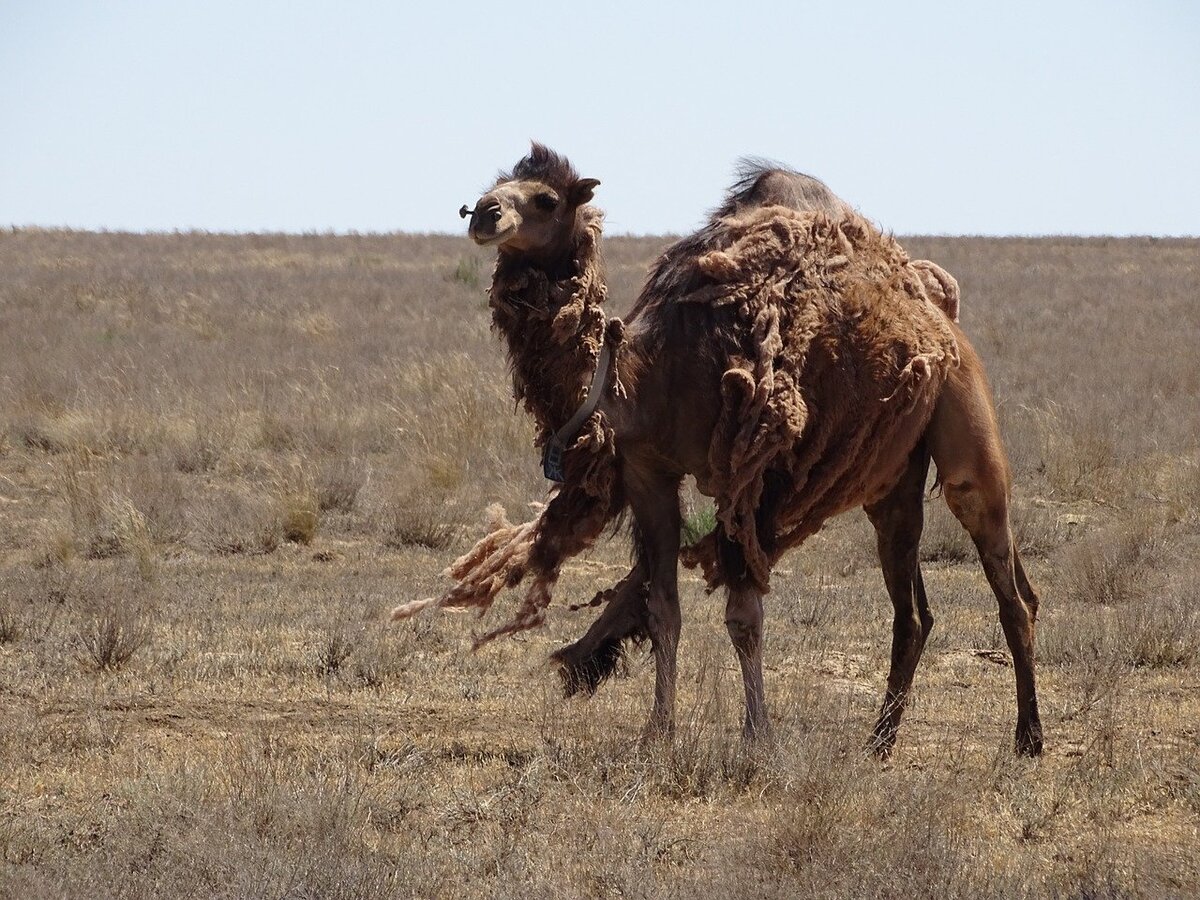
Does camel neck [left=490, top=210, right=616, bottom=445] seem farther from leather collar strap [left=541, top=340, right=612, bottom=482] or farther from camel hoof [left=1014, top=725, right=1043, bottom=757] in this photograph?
camel hoof [left=1014, top=725, right=1043, bottom=757]

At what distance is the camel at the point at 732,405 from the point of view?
5.74 metres

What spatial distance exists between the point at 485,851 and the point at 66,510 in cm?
815

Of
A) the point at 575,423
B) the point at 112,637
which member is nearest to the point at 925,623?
the point at 575,423

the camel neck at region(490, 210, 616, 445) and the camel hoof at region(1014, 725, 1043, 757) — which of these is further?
the camel hoof at region(1014, 725, 1043, 757)

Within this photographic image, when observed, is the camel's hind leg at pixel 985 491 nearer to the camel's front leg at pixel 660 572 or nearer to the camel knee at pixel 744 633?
the camel knee at pixel 744 633

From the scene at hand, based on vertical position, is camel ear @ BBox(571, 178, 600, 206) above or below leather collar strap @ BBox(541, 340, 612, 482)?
above

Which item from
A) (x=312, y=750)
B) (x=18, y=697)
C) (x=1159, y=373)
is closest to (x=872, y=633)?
(x=312, y=750)

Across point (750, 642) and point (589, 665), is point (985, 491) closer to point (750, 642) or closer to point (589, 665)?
point (750, 642)

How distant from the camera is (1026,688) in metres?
6.63

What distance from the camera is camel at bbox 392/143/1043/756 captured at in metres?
5.74

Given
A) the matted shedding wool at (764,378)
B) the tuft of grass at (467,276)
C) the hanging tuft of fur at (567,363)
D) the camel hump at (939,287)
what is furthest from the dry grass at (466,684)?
the tuft of grass at (467,276)

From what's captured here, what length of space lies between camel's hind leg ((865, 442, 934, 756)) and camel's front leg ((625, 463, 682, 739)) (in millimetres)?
1249

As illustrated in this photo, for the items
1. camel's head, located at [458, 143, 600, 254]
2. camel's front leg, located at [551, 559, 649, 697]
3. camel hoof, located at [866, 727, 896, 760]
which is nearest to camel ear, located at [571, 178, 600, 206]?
camel's head, located at [458, 143, 600, 254]

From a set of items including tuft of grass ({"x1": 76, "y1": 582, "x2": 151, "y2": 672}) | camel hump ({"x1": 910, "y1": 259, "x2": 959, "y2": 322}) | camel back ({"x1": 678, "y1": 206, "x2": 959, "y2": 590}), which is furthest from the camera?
tuft of grass ({"x1": 76, "y1": 582, "x2": 151, "y2": 672})
